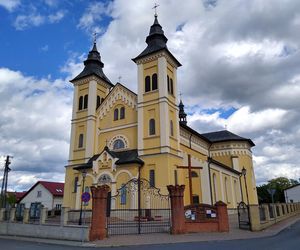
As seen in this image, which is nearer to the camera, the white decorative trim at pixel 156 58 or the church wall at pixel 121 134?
the church wall at pixel 121 134

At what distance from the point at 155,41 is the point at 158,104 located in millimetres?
8422

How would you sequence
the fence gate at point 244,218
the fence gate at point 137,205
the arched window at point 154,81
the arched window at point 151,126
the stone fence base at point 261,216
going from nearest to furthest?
the stone fence base at point 261,216 → the fence gate at point 244,218 → the fence gate at point 137,205 → the arched window at point 151,126 → the arched window at point 154,81

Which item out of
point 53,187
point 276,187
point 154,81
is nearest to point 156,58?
point 154,81

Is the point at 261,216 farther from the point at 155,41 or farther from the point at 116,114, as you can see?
the point at 155,41

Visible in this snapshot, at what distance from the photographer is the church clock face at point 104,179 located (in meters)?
29.4

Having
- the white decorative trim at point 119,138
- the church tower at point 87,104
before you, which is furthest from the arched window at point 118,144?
the church tower at point 87,104

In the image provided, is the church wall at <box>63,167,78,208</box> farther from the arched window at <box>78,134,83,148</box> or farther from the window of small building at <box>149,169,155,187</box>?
the window of small building at <box>149,169,155,187</box>

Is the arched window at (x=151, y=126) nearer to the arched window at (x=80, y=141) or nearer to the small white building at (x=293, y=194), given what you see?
the arched window at (x=80, y=141)

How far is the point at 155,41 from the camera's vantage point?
3403cm

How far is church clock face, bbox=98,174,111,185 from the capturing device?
29.4 m

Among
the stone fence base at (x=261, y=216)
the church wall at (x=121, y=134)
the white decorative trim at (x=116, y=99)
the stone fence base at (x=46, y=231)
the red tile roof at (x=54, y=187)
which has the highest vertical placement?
the white decorative trim at (x=116, y=99)

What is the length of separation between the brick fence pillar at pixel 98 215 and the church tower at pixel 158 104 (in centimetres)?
1147

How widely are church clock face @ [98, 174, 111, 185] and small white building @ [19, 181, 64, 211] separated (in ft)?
101

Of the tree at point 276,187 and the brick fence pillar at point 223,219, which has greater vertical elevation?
the tree at point 276,187
